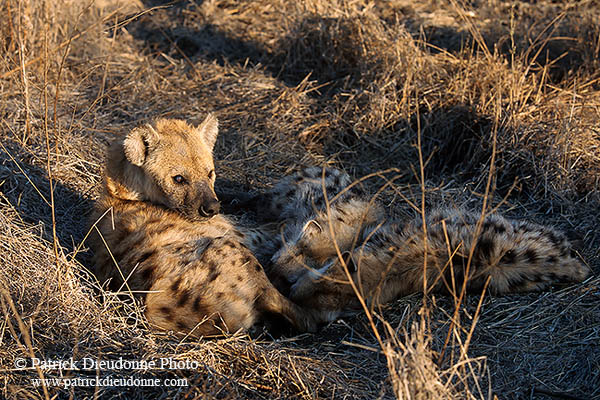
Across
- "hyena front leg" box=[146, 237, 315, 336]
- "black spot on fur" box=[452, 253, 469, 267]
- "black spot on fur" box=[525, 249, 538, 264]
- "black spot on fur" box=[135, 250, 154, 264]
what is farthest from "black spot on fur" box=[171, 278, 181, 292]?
"black spot on fur" box=[525, 249, 538, 264]

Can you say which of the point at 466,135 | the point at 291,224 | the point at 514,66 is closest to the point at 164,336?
the point at 291,224

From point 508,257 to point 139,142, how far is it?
187 centimetres

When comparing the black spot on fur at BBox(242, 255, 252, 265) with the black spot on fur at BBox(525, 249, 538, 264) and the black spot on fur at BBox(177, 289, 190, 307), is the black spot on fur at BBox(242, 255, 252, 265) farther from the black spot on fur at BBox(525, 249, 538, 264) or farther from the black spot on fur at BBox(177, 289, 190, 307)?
the black spot on fur at BBox(525, 249, 538, 264)

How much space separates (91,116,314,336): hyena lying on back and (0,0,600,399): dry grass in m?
0.12

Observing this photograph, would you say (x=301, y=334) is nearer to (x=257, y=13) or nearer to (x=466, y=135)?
(x=466, y=135)

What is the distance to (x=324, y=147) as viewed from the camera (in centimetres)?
464

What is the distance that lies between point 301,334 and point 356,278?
0.36m

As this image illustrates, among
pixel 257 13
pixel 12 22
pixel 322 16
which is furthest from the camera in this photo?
pixel 257 13

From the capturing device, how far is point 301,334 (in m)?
2.85

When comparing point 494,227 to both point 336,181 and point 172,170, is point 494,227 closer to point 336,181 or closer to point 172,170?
point 336,181

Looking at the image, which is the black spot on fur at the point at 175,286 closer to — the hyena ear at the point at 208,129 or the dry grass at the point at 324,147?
the dry grass at the point at 324,147

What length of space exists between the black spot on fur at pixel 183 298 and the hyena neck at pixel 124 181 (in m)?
0.88

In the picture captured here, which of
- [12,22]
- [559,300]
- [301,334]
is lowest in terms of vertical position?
[301,334]

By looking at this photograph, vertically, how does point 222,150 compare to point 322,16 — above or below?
below
